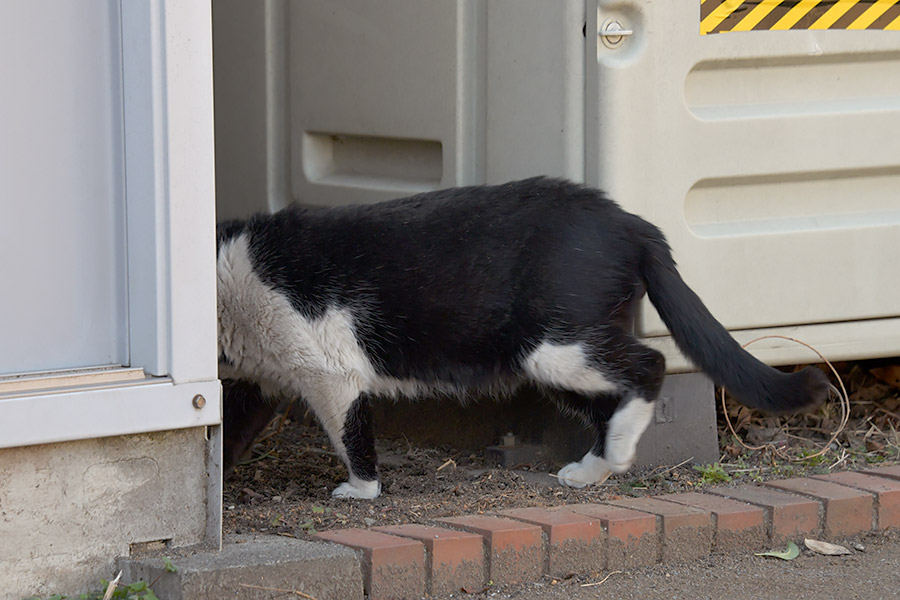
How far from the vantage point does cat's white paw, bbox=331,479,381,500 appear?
3615mm

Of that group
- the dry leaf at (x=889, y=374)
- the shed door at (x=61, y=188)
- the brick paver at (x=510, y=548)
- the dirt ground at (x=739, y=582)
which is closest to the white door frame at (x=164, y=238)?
the shed door at (x=61, y=188)

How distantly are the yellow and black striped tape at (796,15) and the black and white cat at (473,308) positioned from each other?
730 millimetres

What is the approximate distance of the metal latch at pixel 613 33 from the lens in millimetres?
3631

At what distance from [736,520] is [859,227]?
139 centimetres

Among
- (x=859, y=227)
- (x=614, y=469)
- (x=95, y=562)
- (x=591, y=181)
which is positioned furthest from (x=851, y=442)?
(x=95, y=562)

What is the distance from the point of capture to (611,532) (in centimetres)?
305

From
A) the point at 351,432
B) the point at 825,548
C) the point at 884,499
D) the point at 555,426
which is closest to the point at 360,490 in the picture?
the point at 351,432

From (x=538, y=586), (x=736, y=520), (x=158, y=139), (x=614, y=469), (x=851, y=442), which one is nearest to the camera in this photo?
(x=158, y=139)

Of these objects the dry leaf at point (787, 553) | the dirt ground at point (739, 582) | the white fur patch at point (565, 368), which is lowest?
the dirt ground at point (739, 582)

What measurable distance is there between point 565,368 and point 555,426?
55 cm

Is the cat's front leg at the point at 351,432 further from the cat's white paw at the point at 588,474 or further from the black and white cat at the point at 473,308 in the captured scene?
the cat's white paw at the point at 588,474

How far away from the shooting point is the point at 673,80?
3719mm

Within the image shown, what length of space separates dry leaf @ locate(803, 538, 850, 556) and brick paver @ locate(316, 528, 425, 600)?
1.19 metres

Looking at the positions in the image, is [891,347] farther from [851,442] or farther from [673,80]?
[673,80]
